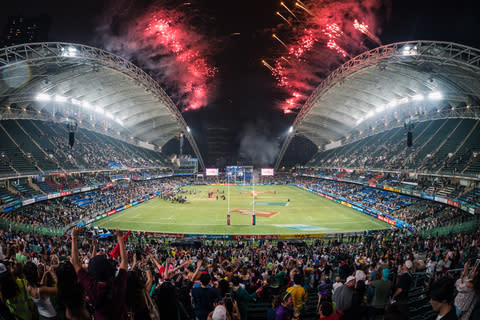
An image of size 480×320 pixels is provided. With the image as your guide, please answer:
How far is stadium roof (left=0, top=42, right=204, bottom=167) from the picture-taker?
91.1 ft

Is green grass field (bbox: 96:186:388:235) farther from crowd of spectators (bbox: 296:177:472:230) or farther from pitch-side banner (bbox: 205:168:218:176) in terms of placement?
pitch-side banner (bbox: 205:168:218:176)

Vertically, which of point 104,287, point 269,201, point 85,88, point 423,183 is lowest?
point 269,201

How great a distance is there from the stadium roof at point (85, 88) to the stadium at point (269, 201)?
0.86 ft

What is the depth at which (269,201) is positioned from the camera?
2020 inches

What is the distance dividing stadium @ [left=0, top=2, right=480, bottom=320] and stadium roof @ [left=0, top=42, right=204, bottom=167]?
26 centimetres

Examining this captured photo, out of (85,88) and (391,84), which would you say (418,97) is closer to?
(391,84)

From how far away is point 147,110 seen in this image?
67.4 metres

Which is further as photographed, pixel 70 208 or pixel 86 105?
pixel 86 105

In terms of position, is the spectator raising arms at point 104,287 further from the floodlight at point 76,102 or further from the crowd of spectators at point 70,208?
the floodlight at point 76,102

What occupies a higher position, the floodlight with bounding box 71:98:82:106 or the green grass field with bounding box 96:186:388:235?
the floodlight with bounding box 71:98:82:106

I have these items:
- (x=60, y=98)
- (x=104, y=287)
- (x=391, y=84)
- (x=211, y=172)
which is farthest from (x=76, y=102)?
(x=104, y=287)

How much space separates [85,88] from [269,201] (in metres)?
36.8

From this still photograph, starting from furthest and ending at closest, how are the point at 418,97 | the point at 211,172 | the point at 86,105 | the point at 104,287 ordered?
1. the point at 211,172
2. the point at 86,105
3. the point at 418,97
4. the point at 104,287

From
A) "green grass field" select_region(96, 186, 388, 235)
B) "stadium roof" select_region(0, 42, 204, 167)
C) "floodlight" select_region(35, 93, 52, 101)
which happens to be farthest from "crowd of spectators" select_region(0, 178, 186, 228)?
"floodlight" select_region(35, 93, 52, 101)
